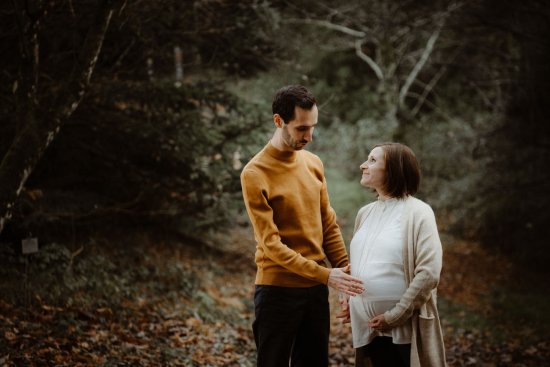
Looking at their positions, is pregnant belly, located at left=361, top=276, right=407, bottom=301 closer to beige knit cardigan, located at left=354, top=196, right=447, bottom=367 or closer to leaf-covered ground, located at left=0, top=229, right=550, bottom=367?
beige knit cardigan, located at left=354, top=196, right=447, bottom=367

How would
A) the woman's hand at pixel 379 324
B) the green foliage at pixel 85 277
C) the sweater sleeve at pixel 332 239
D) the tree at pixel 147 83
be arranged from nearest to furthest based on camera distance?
1. the woman's hand at pixel 379 324
2. the sweater sleeve at pixel 332 239
3. the green foliage at pixel 85 277
4. the tree at pixel 147 83

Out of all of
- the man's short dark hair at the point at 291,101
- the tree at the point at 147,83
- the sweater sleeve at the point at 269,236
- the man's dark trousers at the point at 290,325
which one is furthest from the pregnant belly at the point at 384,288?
the tree at the point at 147,83

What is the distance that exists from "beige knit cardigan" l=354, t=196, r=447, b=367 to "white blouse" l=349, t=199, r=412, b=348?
60mm

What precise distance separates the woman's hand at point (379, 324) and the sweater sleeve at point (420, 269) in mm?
35

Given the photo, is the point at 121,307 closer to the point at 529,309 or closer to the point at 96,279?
the point at 96,279

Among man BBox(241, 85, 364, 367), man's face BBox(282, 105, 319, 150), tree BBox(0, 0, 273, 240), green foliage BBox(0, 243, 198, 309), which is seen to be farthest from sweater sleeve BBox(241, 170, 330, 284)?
green foliage BBox(0, 243, 198, 309)

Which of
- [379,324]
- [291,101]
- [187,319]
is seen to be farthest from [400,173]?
[187,319]

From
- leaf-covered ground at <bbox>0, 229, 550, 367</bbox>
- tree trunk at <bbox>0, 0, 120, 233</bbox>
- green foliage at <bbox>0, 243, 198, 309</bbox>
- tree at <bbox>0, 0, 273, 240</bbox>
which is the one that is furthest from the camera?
tree at <bbox>0, 0, 273, 240</bbox>

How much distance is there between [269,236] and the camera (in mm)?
3166

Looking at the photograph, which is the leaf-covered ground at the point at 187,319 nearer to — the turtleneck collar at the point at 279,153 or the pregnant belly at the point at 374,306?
the pregnant belly at the point at 374,306

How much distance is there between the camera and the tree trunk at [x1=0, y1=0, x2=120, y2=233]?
489 centimetres

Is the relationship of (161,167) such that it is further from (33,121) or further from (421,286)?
(421,286)

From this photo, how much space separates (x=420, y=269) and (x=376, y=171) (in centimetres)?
66

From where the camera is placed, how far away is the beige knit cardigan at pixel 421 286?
9.70 ft
